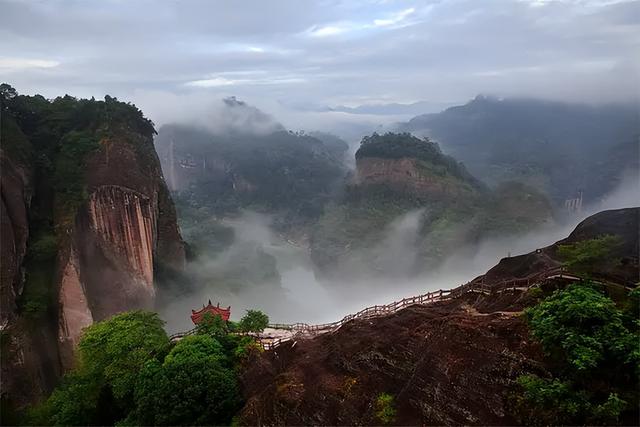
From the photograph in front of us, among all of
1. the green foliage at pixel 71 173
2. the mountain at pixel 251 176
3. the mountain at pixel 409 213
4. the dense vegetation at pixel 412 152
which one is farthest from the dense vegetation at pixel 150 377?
the mountain at pixel 251 176

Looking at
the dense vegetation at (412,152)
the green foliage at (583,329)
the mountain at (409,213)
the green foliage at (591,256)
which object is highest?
the dense vegetation at (412,152)

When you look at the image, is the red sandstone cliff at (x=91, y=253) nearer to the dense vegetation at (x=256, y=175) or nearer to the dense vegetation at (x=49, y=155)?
the dense vegetation at (x=49, y=155)

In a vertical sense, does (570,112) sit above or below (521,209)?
above

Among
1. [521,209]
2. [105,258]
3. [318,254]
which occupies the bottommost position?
[318,254]

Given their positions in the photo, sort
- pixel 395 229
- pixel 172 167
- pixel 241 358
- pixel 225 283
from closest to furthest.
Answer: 1. pixel 241 358
2. pixel 225 283
3. pixel 395 229
4. pixel 172 167

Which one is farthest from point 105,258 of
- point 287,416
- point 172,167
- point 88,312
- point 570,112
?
point 570,112

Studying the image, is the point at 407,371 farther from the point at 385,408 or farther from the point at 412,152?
the point at 412,152

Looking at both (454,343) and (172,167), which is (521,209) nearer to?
(454,343)
